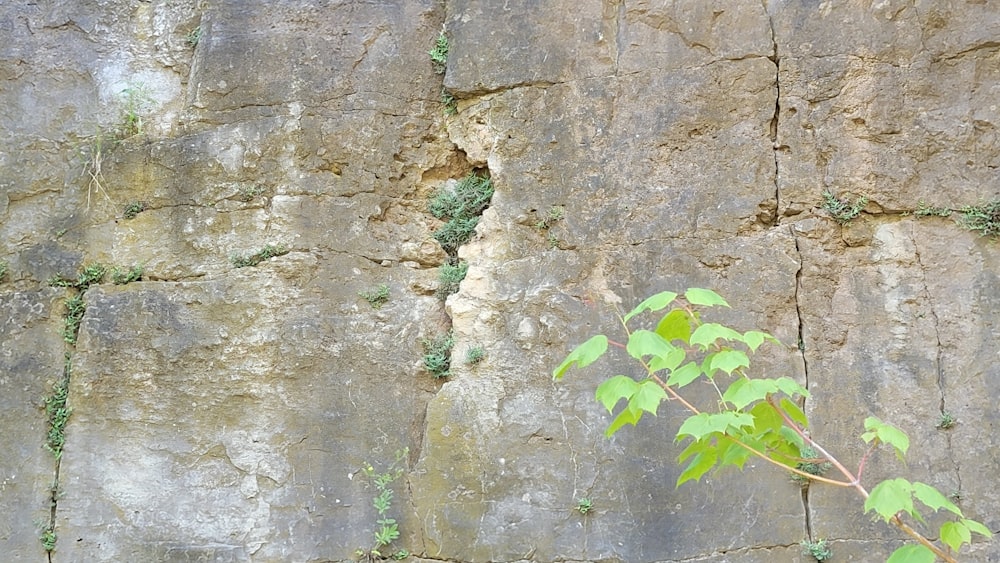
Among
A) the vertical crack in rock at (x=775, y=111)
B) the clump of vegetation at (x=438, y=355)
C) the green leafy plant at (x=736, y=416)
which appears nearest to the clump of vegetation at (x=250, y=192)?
the clump of vegetation at (x=438, y=355)

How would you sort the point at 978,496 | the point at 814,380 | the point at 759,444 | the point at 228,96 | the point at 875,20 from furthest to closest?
the point at 228,96
the point at 875,20
the point at 814,380
the point at 978,496
the point at 759,444

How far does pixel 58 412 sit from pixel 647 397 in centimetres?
311

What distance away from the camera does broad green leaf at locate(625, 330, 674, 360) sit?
2.59 metres

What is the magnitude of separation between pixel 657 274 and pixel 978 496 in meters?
1.54

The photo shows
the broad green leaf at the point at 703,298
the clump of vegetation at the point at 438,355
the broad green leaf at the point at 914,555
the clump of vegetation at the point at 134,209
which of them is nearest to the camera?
the broad green leaf at the point at 914,555

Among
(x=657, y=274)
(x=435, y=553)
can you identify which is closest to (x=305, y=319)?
(x=435, y=553)

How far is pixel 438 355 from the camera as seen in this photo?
4.49m

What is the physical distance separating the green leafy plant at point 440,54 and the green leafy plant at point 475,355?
1.43m

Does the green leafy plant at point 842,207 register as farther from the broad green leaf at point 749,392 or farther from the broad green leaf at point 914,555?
the broad green leaf at point 914,555

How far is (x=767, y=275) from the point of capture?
4.29 metres

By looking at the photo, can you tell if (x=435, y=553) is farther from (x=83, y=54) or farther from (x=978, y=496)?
(x=83, y=54)

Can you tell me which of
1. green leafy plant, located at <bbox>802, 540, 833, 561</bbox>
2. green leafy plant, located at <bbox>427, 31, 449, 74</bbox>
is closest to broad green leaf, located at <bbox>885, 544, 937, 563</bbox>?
green leafy plant, located at <bbox>802, 540, 833, 561</bbox>

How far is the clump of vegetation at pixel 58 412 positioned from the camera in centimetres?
451

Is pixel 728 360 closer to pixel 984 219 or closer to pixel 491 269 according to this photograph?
pixel 491 269
